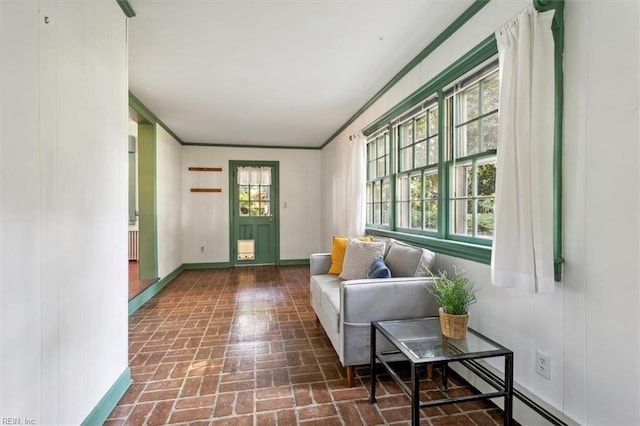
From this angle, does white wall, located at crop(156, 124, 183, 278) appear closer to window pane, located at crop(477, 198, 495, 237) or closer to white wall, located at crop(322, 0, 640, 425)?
window pane, located at crop(477, 198, 495, 237)

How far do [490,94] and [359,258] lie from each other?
1.65m

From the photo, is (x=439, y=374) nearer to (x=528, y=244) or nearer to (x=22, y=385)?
(x=528, y=244)

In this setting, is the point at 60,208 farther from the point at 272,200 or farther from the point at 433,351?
the point at 272,200

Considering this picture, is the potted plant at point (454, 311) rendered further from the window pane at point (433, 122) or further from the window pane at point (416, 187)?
the window pane at point (433, 122)

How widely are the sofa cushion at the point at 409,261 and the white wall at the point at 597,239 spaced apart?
0.76 meters

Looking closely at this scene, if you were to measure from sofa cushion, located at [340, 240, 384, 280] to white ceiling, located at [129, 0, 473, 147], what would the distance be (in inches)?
69.0

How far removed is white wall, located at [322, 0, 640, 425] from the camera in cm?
121

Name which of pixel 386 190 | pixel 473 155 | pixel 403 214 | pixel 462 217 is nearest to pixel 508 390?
pixel 462 217

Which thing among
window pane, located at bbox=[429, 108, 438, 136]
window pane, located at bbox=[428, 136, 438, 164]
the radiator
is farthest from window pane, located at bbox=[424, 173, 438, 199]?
the radiator

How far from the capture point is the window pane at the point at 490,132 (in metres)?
2.02

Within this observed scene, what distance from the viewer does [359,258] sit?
2.84 m

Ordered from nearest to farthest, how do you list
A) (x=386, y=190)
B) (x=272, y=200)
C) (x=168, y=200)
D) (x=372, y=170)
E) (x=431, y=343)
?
(x=431, y=343) → (x=386, y=190) → (x=372, y=170) → (x=168, y=200) → (x=272, y=200)

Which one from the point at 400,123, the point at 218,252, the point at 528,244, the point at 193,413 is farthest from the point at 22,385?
the point at 218,252

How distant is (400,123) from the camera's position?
10.8ft
